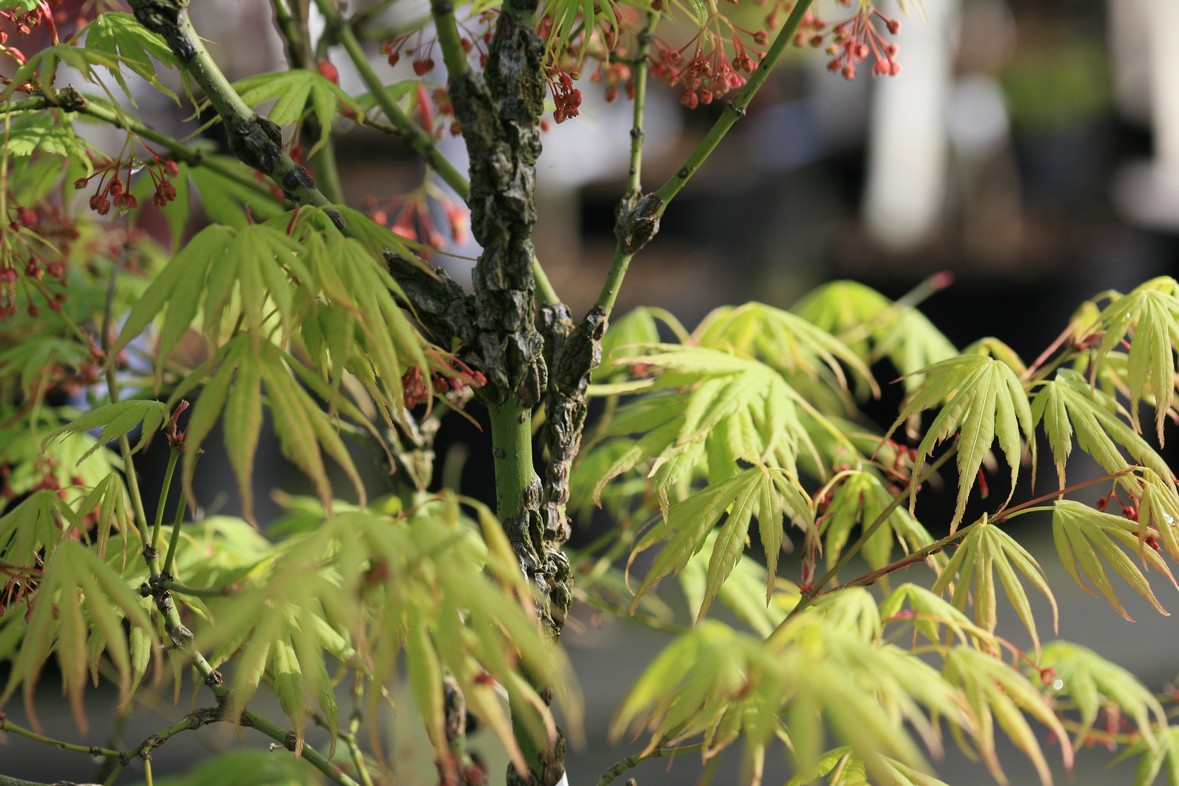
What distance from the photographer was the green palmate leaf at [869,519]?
793 millimetres

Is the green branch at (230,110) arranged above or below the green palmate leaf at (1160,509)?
above

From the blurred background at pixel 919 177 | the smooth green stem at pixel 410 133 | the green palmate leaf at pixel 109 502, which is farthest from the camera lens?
the blurred background at pixel 919 177

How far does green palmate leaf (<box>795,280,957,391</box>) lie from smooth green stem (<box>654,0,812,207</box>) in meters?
0.42

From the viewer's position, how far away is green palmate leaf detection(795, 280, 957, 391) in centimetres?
108

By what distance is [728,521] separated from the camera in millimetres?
640

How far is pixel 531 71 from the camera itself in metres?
0.67

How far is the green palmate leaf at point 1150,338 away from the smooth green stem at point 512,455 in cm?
37

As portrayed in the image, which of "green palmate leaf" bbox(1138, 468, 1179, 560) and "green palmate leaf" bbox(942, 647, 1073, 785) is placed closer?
"green palmate leaf" bbox(942, 647, 1073, 785)

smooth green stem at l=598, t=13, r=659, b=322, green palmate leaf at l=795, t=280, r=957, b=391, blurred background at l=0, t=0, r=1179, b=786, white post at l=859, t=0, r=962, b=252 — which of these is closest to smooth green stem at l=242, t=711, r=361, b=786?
smooth green stem at l=598, t=13, r=659, b=322

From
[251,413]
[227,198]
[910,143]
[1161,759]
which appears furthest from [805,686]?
[910,143]

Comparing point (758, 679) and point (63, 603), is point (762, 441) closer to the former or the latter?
point (758, 679)

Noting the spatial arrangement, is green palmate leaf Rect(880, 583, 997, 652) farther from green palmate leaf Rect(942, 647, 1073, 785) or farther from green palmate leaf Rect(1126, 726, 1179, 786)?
green palmate leaf Rect(1126, 726, 1179, 786)

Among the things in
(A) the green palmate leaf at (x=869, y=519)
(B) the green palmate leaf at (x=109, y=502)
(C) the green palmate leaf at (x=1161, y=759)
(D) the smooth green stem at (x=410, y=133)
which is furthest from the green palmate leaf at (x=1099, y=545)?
(B) the green palmate leaf at (x=109, y=502)

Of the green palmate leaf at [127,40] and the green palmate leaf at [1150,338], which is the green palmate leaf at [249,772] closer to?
the green palmate leaf at [127,40]
